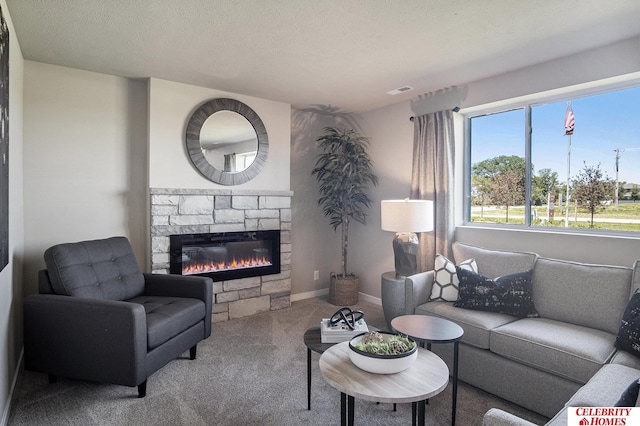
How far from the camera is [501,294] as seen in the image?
272cm

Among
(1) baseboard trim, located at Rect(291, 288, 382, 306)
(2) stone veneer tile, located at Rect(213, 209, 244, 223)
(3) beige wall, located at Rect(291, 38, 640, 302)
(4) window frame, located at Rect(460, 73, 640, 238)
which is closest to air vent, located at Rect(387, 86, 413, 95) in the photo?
(3) beige wall, located at Rect(291, 38, 640, 302)

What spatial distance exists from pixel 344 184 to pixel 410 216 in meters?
1.27

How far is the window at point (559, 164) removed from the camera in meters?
2.89

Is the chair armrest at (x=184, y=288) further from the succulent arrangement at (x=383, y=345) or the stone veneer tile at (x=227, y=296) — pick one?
the succulent arrangement at (x=383, y=345)

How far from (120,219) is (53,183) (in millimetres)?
627

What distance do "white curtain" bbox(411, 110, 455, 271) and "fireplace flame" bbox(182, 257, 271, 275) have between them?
1.82 m

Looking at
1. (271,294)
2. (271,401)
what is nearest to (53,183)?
(271,294)

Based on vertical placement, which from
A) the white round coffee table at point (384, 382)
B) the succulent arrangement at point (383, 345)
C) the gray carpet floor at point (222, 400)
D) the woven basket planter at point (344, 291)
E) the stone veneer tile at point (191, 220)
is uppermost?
the stone veneer tile at point (191, 220)

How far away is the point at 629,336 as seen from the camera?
204 cm

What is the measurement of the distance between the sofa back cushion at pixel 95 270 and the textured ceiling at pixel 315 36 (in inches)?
62.0

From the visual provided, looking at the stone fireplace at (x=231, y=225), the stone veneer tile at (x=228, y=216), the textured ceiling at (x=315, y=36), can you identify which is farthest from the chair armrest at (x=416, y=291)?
the stone veneer tile at (x=228, y=216)

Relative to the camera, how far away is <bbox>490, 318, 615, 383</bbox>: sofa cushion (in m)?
2.03

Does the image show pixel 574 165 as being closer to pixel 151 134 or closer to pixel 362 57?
pixel 362 57

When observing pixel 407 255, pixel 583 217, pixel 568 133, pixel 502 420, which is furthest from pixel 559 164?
pixel 502 420
